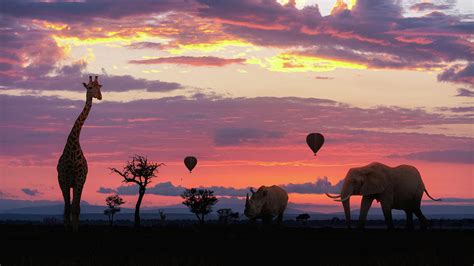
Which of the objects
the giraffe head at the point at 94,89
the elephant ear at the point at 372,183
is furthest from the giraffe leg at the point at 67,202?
the elephant ear at the point at 372,183

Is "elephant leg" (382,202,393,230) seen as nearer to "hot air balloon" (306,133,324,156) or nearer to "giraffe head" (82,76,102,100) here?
"giraffe head" (82,76,102,100)

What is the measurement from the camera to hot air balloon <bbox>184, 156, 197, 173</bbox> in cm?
7375

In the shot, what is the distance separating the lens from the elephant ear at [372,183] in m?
40.8

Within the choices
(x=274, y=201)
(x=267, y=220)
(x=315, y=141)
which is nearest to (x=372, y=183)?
(x=274, y=201)

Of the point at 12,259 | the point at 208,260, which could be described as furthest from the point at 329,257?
the point at 12,259

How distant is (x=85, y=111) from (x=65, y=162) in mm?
2589

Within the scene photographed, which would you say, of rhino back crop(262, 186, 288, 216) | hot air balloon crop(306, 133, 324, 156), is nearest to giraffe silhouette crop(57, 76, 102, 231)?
rhino back crop(262, 186, 288, 216)

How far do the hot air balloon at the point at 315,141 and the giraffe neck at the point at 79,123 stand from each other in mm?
26772

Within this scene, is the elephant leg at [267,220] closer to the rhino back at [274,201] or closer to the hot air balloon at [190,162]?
the rhino back at [274,201]

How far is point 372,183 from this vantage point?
4103 centimetres

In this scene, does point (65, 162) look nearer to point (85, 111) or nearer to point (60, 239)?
point (85, 111)

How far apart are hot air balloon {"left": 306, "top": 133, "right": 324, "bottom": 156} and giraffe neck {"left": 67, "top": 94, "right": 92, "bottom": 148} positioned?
26772 mm

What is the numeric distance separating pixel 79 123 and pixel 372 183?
47.8 ft

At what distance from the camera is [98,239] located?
3103cm
